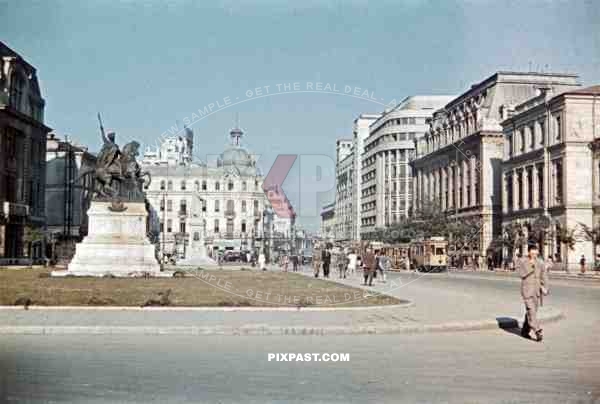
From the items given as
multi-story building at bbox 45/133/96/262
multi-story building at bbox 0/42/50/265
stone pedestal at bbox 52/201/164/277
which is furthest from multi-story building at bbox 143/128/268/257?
stone pedestal at bbox 52/201/164/277

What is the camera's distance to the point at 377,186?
12394 centimetres

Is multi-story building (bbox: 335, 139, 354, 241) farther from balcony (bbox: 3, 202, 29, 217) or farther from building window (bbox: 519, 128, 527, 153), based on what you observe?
balcony (bbox: 3, 202, 29, 217)

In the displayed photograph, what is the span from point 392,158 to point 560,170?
53.2 meters

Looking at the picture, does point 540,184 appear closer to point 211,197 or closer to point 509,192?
point 509,192

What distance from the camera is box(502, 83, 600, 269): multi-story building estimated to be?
2496 inches

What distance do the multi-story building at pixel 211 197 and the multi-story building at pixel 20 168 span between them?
12.7 meters

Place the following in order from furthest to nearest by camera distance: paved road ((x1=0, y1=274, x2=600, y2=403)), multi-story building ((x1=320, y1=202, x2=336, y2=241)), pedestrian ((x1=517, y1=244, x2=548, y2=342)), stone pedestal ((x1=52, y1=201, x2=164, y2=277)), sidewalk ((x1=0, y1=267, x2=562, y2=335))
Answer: multi-story building ((x1=320, y1=202, x2=336, y2=241))
stone pedestal ((x1=52, y1=201, x2=164, y2=277))
sidewalk ((x1=0, y1=267, x2=562, y2=335))
pedestrian ((x1=517, y1=244, x2=548, y2=342))
paved road ((x1=0, y1=274, x2=600, y2=403))

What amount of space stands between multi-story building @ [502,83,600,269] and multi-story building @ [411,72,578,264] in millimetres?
9218

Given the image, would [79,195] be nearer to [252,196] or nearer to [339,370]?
[252,196]

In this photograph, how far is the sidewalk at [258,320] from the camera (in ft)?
48.5

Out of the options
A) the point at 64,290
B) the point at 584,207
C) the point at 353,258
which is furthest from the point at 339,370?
the point at 584,207

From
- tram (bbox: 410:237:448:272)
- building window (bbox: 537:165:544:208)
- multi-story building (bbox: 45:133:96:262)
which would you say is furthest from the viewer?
multi-story building (bbox: 45:133:96:262)

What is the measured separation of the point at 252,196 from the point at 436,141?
1158 inches

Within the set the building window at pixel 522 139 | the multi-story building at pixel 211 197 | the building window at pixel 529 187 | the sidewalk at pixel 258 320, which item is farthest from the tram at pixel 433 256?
the sidewalk at pixel 258 320
